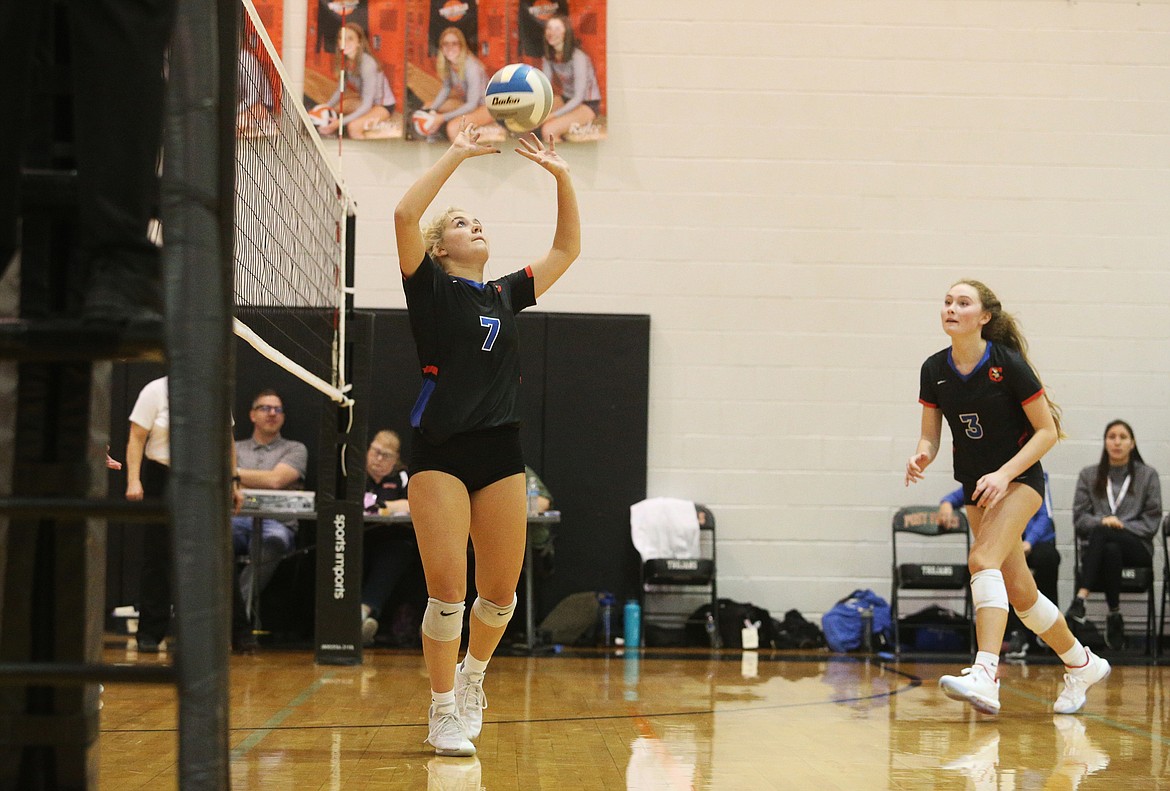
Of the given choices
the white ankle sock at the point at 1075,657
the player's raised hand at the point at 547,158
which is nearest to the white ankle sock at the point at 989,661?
the white ankle sock at the point at 1075,657

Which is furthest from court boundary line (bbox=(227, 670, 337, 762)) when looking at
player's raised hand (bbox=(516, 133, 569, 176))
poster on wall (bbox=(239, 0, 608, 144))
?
poster on wall (bbox=(239, 0, 608, 144))

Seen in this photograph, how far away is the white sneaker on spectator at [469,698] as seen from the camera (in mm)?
4473

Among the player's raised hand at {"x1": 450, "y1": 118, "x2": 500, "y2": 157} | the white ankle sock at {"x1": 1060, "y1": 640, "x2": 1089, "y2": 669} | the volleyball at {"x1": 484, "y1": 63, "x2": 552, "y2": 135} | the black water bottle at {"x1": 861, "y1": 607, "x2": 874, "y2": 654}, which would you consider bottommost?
the black water bottle at {"x1": 861, "y1": 607, "x2": 874, "y2": 654}

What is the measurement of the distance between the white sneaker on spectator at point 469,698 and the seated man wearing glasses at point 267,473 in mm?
4434

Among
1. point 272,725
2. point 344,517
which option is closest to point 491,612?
point 272,725

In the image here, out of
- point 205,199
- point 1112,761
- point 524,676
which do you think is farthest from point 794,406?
point 205,199

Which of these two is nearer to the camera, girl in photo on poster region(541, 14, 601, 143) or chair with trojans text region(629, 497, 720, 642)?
chair with trojans text region(629, 497, 720, 642)

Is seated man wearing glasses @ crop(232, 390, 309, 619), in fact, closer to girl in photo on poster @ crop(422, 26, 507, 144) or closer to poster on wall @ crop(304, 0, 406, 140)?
poster on wall @ crop(304, 0, 406, 140)

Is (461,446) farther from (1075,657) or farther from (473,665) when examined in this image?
(1075,657)

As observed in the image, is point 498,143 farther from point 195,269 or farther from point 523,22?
point 195,269

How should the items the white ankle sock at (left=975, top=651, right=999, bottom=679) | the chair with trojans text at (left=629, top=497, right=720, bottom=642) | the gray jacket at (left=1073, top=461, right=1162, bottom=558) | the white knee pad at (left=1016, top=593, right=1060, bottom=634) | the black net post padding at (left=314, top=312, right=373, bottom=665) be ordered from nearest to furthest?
the white ankle sock at (left=975, top=651, right=999, bottom=679) < the white knee pad at (left=1016, top=593, right=1060, bottom=634) < the black net post padding at (left=314, top=312, right=373, bottom=665) < the chair with trojans text at (left=629, top=497, right=720, bottom=642) < the gray jacket at (left=1073, top=461, right=1162, bottom=558)

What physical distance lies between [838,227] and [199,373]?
8.69 m

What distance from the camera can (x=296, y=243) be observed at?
7094 millimetres

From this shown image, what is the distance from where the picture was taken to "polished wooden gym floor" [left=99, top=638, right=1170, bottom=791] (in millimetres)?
3912
